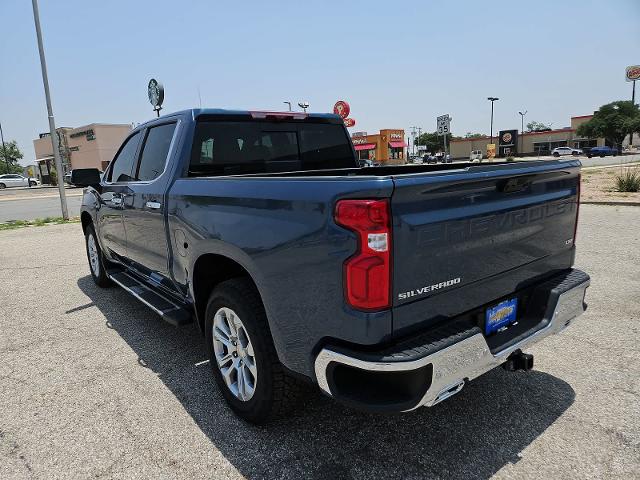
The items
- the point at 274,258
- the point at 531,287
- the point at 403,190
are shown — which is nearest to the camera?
the point at 403,190

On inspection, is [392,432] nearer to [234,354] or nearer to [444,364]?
[444,364]

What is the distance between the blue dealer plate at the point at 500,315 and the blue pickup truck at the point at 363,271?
1 cm

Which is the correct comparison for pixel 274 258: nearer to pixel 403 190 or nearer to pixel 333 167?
pixel 403 190

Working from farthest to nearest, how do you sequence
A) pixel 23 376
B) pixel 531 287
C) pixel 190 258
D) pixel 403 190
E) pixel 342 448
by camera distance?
pixel 23 376
pixel 190 258
pixel 531 287
pixel 342 448
pixel 403 190

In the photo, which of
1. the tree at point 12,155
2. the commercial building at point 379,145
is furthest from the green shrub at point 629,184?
the tree at point 12,155

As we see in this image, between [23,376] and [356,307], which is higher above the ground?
[356,307]

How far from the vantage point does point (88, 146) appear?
5550cm

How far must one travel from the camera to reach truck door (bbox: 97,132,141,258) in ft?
14.5

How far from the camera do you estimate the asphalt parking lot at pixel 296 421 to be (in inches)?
94.8

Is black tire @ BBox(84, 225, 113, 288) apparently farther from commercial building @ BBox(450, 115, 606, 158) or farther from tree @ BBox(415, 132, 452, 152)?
tree @ BBox(415, 132, 452, 152)

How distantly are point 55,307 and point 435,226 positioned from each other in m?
4.97

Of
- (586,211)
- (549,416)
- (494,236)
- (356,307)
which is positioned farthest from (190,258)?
(586,211)

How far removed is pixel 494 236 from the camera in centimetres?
236

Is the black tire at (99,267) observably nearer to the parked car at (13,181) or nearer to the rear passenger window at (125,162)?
the rear passenger window at (125,162)
